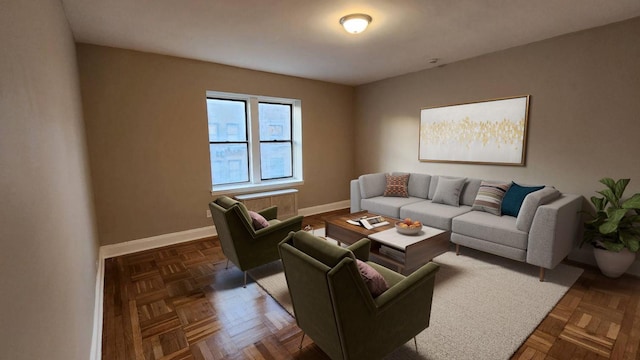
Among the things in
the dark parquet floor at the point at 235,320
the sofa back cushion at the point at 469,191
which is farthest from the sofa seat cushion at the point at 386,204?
the dark parquet floor at the point at 235,320

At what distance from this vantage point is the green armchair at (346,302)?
1.48 meters

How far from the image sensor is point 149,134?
3.76 metres

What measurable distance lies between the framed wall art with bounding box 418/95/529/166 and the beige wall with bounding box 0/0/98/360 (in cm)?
440

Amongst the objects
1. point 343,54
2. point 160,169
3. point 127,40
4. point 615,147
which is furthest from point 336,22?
point 615,147

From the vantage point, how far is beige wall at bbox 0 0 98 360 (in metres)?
0.72

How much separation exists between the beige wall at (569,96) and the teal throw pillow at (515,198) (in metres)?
0.34

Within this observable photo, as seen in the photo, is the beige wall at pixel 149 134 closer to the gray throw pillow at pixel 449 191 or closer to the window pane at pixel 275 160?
the window pane at pixel 275 160

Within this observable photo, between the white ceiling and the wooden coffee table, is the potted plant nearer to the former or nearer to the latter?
the wooden coffee table

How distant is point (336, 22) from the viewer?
2.77 meters

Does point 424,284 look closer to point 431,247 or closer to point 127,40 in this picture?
point 431,247

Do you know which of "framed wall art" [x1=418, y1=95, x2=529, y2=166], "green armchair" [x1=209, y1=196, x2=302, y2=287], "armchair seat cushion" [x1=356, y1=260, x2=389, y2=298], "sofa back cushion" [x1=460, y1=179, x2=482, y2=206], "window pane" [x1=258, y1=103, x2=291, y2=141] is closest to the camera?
"armchair seat cushion" [x1=356, y1=260, x2=389, y2=298]

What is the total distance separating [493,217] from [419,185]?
133cm

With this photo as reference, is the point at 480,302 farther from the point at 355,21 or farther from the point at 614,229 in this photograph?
the point at 355,21

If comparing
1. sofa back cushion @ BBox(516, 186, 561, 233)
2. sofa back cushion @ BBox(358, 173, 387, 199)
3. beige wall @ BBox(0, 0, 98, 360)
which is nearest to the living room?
beige wall @ BBox(0, 0, 98, 360)
